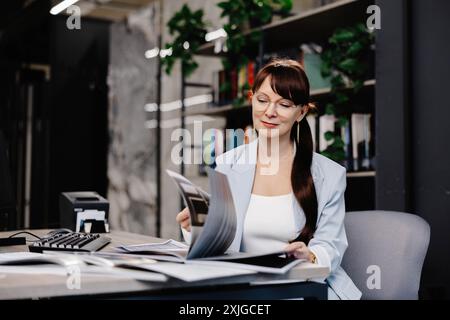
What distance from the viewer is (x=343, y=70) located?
3053 mm

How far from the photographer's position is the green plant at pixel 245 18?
145 inches

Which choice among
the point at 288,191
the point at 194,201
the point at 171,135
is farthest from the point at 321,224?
the point at 171,135

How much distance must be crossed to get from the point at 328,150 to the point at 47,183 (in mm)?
3681

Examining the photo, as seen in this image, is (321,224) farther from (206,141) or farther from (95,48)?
(95,48)

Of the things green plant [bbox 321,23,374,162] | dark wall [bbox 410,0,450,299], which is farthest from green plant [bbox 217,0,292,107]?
dark wall [bbox 410,0,450,299]

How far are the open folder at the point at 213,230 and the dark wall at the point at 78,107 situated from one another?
16.2 feet

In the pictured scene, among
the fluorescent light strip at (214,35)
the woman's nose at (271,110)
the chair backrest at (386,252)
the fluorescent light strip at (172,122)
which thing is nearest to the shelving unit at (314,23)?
the fluorescent light strip at (214,35)

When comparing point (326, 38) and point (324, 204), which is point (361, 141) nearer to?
point (326, 38)

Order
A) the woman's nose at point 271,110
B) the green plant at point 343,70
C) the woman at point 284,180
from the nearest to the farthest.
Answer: the woman at point 284,180
the woman's nose at point 271,110
the green plant at point 343,70

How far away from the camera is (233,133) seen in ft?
13.3

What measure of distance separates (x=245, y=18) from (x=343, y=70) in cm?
94

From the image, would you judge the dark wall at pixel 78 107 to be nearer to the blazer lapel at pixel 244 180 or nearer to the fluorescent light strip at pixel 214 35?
the fluorescent light strip at pixel 214 35

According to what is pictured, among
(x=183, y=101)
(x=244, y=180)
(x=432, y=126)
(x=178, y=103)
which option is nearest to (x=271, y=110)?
(x=244, y=180)

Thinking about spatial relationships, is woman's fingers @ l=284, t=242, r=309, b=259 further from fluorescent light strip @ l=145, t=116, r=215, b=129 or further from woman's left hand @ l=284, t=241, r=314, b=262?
fluorescent light strip @ l=145, t=116, r=215, b=129
